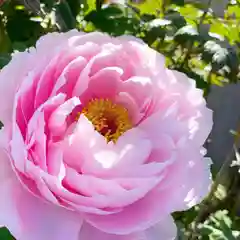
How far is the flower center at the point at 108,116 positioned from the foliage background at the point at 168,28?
32 centimetres

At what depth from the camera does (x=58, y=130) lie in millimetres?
439

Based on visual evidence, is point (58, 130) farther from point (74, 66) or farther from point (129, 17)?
point (129, 17)

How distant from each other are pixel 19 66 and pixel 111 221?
0.14m

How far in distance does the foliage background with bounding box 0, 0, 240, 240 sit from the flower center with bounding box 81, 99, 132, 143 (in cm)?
32

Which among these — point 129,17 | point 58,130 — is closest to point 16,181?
point 58,130

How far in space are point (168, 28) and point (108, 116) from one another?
581 millimetres

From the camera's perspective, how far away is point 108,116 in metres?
0.49

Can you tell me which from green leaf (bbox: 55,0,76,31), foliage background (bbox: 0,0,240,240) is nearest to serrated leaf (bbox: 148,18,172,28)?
foliage background (bbox: 0,0,240,240)

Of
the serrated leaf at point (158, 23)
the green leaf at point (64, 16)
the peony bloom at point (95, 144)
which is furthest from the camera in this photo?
the serrated leaf at point (158, 23)

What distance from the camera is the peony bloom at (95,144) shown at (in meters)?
0.42

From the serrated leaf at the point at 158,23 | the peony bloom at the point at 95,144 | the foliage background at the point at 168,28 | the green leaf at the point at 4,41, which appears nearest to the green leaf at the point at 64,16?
the foliage background at the point at 168,28

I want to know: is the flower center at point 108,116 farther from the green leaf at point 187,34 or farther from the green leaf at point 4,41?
the green leaf at point 187,34

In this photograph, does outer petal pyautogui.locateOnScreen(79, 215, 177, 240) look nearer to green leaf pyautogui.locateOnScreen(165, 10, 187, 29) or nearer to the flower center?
the flower center

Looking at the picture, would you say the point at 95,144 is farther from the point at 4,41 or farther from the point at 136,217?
the point at 4,41
